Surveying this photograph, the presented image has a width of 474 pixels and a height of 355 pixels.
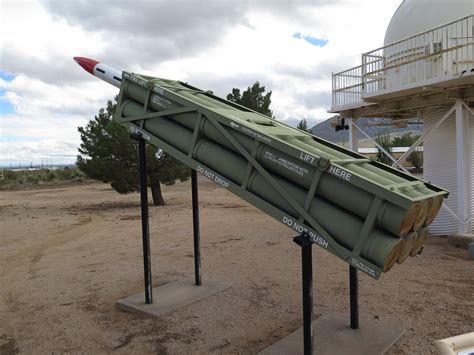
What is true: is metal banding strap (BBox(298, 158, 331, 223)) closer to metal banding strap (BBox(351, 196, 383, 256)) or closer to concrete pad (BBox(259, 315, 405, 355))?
metal banding strap (BBox(351, 196, 383, 256))

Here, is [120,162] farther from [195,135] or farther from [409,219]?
[409,219]

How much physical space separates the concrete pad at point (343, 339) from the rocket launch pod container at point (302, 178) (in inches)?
66.6

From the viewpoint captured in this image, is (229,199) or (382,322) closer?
(382,322)

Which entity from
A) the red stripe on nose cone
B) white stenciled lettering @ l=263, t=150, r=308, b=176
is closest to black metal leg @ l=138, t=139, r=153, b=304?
the red stripe on nose cone

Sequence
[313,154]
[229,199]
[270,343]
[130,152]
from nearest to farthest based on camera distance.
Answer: [313,154]
[270,343]
[130,152]
[229,199]

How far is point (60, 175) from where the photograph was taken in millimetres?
53500

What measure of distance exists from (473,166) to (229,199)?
14.5m

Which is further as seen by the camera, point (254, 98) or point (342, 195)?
point (254, 98)

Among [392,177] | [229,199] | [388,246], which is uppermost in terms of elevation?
[392,177]

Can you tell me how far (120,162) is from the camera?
20125mm

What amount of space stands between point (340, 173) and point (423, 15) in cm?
952

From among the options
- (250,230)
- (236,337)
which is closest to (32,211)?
(250,230)

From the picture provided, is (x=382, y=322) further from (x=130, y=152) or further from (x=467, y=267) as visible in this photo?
(x=130, y=152)

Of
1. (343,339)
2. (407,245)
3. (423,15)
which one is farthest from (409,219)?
(423,15)
